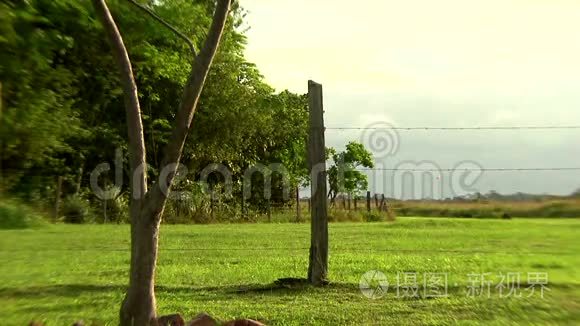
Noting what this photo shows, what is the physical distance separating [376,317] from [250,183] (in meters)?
23.2

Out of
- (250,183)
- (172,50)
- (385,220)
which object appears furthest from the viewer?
(250,183)

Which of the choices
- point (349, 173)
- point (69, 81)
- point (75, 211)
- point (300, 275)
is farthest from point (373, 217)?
point (69, 81)

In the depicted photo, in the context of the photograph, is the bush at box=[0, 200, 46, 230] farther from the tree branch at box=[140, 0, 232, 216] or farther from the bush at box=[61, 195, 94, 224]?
the bush at box=[61, 195, 94, 224]

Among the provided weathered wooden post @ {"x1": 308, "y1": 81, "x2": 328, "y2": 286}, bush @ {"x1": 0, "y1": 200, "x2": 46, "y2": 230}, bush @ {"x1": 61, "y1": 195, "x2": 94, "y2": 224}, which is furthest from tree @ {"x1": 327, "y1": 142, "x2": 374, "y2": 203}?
bush @ {"x1": 61, "y1": 195, "x2": 94, "y2": 224}

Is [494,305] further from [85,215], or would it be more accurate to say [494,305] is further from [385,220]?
[85,215]

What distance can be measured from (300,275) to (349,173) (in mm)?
6226

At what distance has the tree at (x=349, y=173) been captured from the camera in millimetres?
13931

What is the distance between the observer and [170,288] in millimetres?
9203

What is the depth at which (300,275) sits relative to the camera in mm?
10211

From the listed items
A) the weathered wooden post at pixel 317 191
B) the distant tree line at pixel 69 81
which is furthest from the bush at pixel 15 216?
the weathered wooden post at pixel 317 191

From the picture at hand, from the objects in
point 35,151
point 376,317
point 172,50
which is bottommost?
point 376,317

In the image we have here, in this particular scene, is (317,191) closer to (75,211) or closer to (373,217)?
(373,217)

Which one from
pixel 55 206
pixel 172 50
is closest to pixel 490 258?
pixel 172 50

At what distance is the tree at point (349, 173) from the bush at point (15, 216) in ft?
16.8
